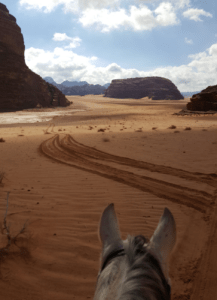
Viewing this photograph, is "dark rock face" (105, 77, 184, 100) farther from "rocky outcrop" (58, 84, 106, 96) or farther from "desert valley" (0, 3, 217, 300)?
"desert valley" (0, 3, 217, 300)

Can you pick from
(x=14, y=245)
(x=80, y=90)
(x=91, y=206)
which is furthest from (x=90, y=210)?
(x=80, y=90)

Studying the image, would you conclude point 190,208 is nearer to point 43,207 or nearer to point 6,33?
point 43,207

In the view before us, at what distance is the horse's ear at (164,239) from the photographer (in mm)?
985

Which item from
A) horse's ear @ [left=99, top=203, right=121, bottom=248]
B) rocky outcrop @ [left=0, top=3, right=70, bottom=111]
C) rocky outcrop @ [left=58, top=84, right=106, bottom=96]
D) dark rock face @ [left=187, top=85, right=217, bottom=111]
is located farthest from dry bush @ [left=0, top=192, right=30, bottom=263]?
rocky outcrop @ [left=58, top=84, right=106, bottom=96]

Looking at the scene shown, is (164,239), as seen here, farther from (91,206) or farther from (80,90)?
(80,90)

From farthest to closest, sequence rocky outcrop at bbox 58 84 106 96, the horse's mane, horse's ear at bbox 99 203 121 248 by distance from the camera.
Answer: rocky outcrop at bbox 58 84 106 96 < horse's ear at bbox 99 203 121 248 < the horse's mane

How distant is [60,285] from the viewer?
219 cm

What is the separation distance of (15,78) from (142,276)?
40.1 meters

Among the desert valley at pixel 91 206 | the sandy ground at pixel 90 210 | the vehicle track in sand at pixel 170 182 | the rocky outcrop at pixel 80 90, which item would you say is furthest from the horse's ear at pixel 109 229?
the rocky outcrop at pixel 80 90

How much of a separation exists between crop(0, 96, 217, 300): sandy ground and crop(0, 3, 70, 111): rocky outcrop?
30279 millimetres

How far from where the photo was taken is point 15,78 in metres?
34.6

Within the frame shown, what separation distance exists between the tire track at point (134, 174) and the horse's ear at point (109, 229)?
118 inches

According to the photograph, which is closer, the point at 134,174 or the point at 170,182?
the point at 170,182

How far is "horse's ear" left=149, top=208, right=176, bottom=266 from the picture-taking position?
985mm
